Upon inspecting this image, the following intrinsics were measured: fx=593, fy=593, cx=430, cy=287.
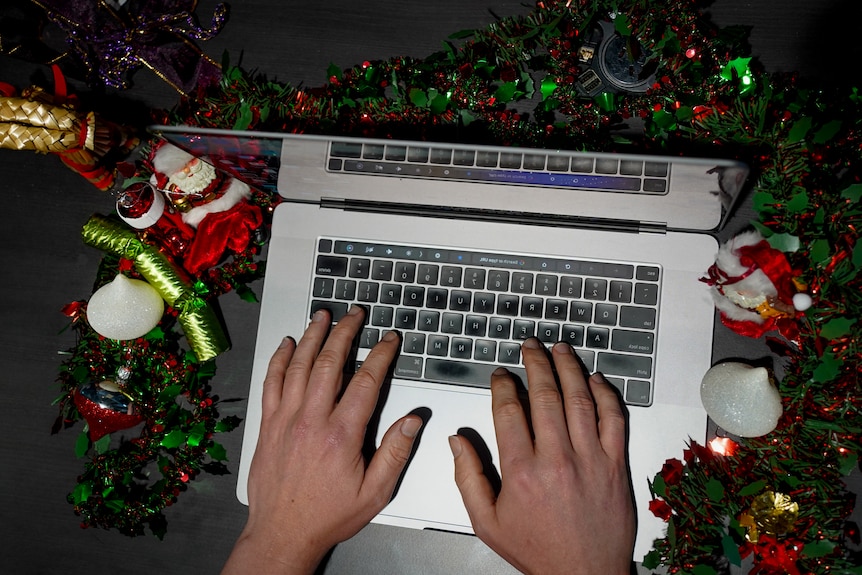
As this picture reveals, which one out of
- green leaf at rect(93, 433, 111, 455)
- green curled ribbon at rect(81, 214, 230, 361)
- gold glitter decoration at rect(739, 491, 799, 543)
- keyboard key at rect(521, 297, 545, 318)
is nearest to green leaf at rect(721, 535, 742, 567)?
gold glitter decoration at rect(739, 491, 799, 543)

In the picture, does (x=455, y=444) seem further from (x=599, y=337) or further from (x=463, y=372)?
(x=599, y=337)

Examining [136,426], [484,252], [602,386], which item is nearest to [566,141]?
[484,252]

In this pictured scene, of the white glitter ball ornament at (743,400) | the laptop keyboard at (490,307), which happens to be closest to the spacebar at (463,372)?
the laptop keyboard at (490,307)

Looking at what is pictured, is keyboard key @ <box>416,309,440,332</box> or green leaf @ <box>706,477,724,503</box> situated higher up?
keyboard key @ <box>416,309,440,332</box>

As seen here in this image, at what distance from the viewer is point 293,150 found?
0.71 metres

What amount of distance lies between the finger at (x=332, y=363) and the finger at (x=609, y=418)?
30 cm

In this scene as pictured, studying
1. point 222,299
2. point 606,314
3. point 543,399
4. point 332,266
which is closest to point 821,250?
point 606,314

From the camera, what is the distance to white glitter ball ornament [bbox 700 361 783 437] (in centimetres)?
65

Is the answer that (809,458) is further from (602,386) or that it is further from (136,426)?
(136,426)

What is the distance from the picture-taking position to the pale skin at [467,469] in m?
0.71

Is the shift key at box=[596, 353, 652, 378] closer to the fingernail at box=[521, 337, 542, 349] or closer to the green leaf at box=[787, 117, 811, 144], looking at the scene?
the fingernail at box=[521, 337, 542, 349]

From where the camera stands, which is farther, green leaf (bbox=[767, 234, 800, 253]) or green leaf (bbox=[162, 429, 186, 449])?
green leaf (bbox=[162, 429, 186, 449])

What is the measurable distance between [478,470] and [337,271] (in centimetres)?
30

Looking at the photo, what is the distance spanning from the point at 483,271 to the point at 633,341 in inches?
7.8
